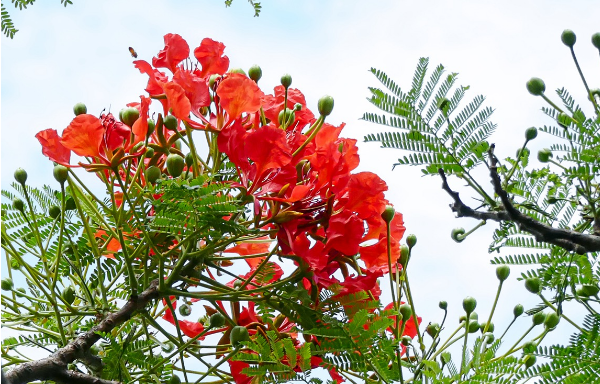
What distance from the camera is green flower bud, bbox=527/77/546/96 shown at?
1.98 metres

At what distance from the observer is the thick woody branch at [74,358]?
134cm

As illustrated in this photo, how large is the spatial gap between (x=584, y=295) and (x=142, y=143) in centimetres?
116

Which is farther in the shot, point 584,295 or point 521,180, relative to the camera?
point 521,180

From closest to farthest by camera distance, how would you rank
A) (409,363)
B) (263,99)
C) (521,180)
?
(409,363), (263,99), (521,180)

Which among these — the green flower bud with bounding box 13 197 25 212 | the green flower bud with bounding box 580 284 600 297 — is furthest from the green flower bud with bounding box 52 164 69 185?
the green flower bud with bounding box 580 284 600 297

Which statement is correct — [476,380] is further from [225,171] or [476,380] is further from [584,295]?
[225,171]

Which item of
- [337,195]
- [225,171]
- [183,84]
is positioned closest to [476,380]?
[337,195]

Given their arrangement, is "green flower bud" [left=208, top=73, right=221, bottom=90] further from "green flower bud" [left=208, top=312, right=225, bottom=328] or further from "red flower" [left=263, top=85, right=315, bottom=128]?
"green flower bud" [left=208, top=312, right=225, bottom=328]

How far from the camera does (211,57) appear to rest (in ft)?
5.94

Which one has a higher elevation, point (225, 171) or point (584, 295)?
point (225, 171)

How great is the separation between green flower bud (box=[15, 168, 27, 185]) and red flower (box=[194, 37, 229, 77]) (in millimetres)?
509

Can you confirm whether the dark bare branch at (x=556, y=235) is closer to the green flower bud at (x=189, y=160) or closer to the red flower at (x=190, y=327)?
the green flower bud at (x=189, y=160)

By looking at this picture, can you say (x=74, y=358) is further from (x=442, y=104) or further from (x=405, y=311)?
(x=442, y=104)

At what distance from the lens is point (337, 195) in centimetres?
157
